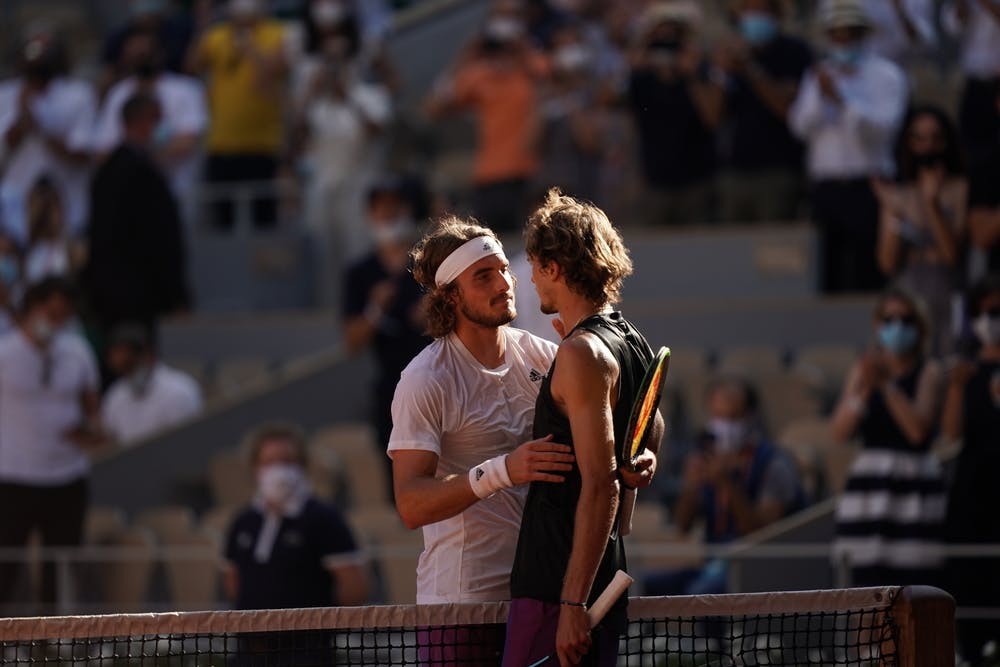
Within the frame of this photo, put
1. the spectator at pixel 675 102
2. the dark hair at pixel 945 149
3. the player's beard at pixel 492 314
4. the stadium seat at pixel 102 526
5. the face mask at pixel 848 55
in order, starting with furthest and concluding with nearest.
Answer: the spectator at pixel 675 102 → the stadium seat at pixel 102 526 → the face mask at pixel 848 55 → the dark hair at pixel 945 149 → the player's beard at pixel 492 314

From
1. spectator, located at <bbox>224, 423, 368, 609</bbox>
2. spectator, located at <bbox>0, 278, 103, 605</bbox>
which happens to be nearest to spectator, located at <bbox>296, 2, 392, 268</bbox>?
spectator, located at <bbox>0, 278, 103, 605</bbox>

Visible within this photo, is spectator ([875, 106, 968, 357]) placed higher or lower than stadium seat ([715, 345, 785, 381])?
higher

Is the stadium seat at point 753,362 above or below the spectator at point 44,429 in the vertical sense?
above

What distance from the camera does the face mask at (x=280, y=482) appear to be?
8922 millimetres

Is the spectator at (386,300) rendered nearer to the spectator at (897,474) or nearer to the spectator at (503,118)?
the spectator at (503,118)

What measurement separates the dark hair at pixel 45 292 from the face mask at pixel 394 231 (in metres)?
1.81

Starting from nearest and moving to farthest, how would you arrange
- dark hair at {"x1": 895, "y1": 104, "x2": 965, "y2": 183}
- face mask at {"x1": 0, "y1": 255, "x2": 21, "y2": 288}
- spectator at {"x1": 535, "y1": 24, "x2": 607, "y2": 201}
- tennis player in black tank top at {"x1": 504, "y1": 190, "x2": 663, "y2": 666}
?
tennis player in black tank top at {"x1": 504, "y1": 190, "x2": 663, "y2": 666} → dark hair at {"x1": 895, "y1": 104, "x2": 965, "y2": 183} → face mask at {"x1": 0, "y1": 255, "x2": 21, "y2": 288} → spectator at {"x1": 535, "y1": 24, "x2": 607, "y2": 201}

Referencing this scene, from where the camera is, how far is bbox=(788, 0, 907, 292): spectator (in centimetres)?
1102

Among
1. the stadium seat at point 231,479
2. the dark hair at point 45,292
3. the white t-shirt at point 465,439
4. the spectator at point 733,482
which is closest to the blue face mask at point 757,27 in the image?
the spectator at point 733,482

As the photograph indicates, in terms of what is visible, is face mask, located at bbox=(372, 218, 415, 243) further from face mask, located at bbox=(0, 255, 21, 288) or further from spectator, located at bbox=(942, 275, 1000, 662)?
spectator, located at bbox=(942, 275, 1000, 662)

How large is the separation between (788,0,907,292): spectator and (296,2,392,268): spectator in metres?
3.83

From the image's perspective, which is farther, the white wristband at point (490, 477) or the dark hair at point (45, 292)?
the dark hair at point (45, 292)

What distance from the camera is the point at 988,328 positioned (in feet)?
27.0

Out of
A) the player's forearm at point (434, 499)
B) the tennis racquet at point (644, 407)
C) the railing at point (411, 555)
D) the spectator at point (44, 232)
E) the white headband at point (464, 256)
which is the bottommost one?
the player's forearm at point (434, 499)
